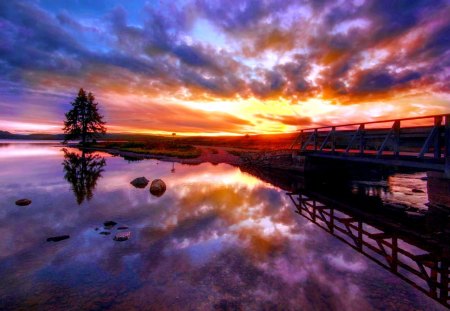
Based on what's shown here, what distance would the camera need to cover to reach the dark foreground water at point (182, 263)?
529 centimetres

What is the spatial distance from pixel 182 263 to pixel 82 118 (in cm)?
7681

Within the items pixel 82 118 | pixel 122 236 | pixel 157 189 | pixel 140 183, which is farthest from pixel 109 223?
pixel 82 118

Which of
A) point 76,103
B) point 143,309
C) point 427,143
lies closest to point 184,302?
point 143,309

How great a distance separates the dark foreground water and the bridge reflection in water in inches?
12.1

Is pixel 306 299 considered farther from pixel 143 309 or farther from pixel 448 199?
pixel 448 199

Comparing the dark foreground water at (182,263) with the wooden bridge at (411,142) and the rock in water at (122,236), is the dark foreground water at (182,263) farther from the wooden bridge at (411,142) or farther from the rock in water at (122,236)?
the wooden bridge at (411,142)

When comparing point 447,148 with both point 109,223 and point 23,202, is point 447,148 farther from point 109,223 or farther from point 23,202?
point 23,202

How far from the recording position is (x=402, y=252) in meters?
7.53

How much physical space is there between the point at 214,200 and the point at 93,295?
9195 millimetres

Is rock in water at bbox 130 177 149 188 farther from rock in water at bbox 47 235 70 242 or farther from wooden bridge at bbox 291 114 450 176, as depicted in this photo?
wooden bridge at bbox 291 114 450 176

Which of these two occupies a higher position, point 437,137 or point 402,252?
point 437,137

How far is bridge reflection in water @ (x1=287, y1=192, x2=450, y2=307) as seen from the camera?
20.2 ft

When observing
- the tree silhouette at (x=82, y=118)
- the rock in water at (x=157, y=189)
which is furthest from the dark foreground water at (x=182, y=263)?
the tree silhouette at (x=82, y=118)

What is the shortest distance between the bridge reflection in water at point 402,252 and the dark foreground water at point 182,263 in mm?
308
